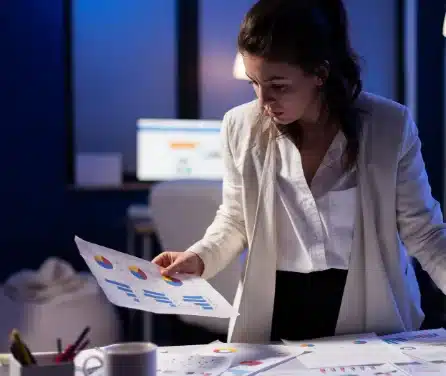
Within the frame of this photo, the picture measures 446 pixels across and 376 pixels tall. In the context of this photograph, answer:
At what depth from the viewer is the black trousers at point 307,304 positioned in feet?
4.35

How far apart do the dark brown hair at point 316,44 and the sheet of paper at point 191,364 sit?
19.9 inches

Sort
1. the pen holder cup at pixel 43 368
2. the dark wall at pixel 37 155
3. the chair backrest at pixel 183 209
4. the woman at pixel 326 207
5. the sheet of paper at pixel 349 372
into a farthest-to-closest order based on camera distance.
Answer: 1. the dark wall at pixel 37 155
2. the chair backrest at pixel 183 209
3. the woman at pixel 326 207
4. the sheet of paper at pixel 349 372
5. the pen holder cup at pixel 43 368

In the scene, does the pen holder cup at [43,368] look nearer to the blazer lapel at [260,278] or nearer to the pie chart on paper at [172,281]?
the pie chart on paper at [172,281]

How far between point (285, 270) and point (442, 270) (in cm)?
32

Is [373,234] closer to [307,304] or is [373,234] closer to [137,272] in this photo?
[307,304]

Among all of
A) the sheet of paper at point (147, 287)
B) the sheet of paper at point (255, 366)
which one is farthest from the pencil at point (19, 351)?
the sheet of paper at point (255, 366)

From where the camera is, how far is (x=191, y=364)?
1054 millimetres

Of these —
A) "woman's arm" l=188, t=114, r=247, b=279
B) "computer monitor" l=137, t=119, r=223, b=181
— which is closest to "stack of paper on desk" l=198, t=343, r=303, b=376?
"woman's arm" l=188, t=114, r=247, b=279

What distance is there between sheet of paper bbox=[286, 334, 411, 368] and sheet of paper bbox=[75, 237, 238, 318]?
0.52 feet

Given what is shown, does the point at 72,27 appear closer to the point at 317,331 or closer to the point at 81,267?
the point at 81,267

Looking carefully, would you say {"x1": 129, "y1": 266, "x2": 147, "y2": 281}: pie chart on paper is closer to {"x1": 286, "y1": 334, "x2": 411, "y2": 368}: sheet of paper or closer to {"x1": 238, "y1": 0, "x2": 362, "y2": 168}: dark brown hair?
{"x1": 286, "y1": 334, "x2": 411, "y2": 368}: sheet of paper

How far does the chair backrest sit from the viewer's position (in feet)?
7.86

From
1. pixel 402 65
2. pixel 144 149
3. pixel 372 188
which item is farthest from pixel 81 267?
pixel 372 188

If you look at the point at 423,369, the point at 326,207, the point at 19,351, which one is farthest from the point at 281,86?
the point at 19,351
